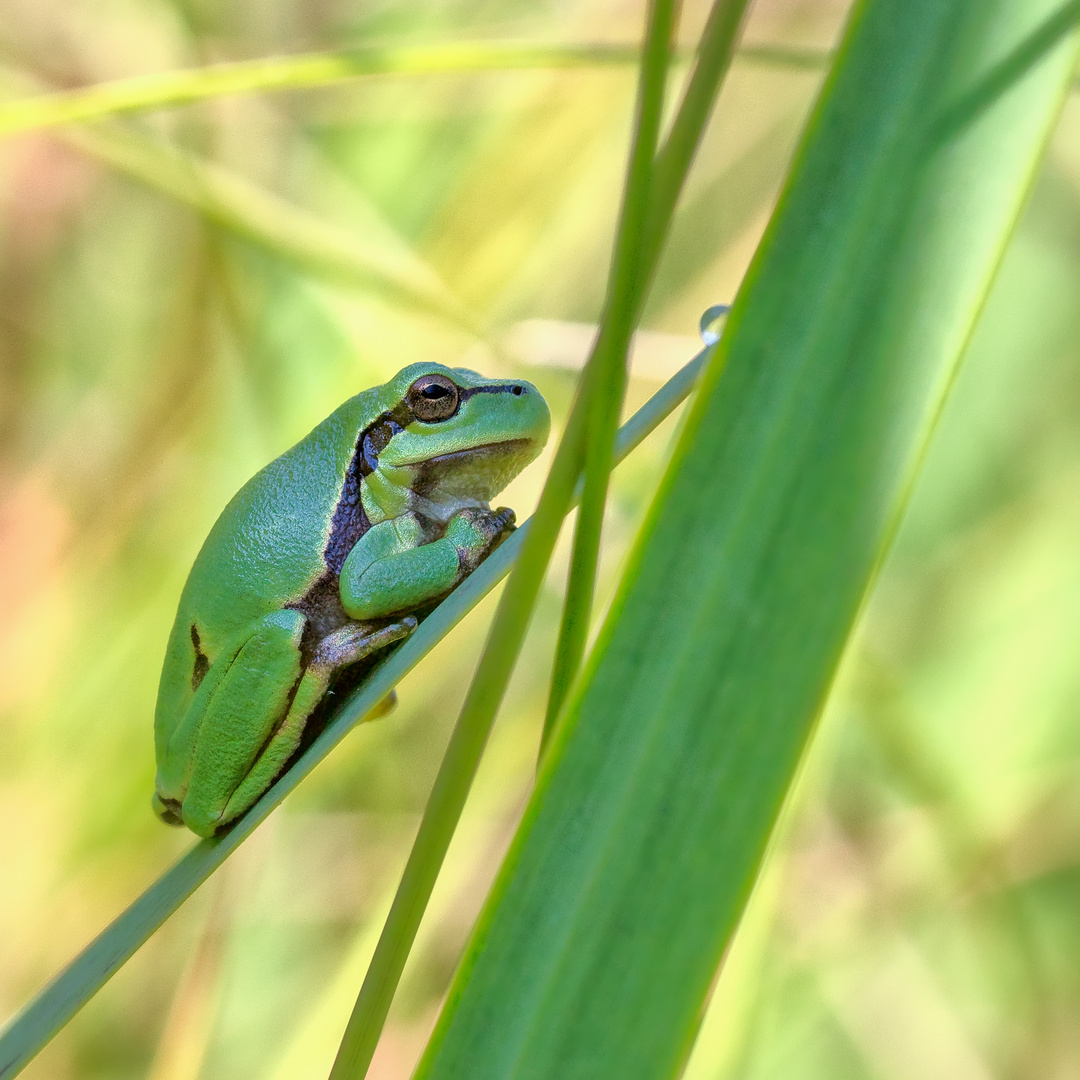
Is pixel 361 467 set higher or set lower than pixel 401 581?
higher

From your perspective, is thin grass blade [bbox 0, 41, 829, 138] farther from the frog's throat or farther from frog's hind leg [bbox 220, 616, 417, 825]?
frog's hind leg [bbox 220, 616, 417, 825]

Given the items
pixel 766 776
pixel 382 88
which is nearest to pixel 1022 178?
pixel 766 776

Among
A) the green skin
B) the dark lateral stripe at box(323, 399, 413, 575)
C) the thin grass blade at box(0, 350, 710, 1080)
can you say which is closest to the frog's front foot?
the green skin

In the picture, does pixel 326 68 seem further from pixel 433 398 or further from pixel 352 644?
pixel 352 644

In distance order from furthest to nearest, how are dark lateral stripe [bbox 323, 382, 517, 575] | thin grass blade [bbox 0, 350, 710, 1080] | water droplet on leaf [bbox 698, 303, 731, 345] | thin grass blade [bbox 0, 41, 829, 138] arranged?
dark lateral stripe [bbox 323, 382, 517, 575], thin grass blade [bbox 0, 41, 829, 138], water droplet on leaf [bbox 698, 303, 731, 345], thin grass blade [bbox 0, 350, 710, 1080]

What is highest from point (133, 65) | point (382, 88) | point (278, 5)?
point (278, 5)

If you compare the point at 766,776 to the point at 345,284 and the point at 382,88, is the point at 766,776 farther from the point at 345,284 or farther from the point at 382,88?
the point at 382,88

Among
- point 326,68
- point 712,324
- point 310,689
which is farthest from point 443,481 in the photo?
point 712,324
